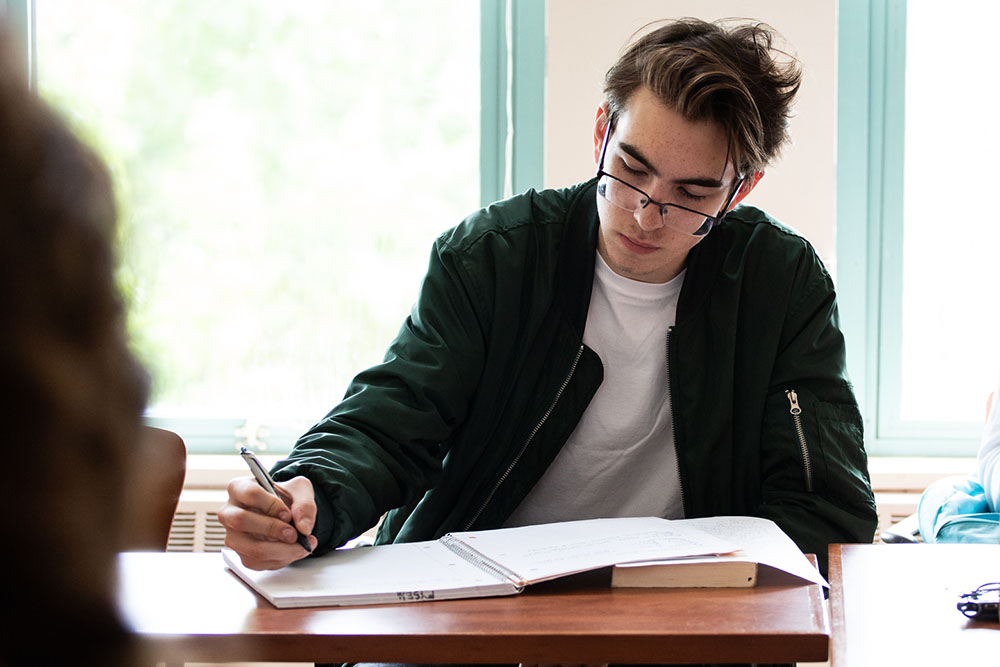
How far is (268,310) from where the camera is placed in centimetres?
331

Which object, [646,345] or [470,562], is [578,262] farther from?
[470,562]

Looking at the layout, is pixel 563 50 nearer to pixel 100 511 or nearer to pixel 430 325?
pixel 430 325

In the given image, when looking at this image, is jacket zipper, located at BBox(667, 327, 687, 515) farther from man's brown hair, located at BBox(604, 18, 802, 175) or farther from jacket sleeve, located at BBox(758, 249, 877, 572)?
man's brown hair, located at BBox(604, 18, 802, 175)

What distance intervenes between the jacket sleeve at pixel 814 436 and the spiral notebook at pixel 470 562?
29cm

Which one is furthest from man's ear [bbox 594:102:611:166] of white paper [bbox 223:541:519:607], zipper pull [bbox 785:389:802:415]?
white paper [bbox 223:541:519:607]

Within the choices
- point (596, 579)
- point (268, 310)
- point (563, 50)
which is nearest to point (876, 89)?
point (563, 50)

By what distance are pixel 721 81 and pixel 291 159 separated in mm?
1999

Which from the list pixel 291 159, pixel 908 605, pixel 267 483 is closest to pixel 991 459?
pixel 908 605

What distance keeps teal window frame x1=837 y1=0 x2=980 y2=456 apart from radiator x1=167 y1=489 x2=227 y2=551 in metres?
1.96

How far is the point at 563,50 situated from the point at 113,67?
4.87ft

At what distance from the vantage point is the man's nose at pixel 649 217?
62.9 inches

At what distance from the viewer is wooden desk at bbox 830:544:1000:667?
108 cm

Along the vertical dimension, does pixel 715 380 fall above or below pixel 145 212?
below

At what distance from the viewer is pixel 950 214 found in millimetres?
3150
